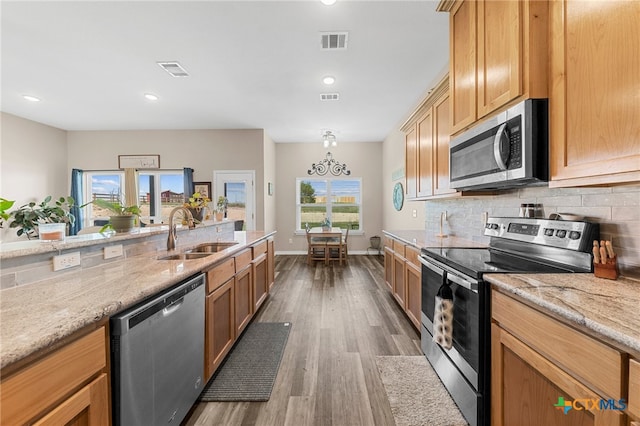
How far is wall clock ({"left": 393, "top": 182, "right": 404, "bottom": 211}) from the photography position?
5.22 metres

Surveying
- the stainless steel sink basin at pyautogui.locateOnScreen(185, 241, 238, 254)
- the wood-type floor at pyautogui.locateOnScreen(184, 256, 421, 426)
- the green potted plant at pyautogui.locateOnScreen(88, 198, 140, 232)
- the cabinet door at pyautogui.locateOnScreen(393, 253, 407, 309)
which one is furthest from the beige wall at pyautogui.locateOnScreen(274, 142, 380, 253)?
the green potted plant at pyautogui.locateOnScreen(88, 198, 140, 232)

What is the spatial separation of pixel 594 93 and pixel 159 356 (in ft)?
7.08

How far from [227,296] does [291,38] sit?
248cm

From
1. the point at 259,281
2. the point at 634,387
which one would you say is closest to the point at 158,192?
the point at 259,281

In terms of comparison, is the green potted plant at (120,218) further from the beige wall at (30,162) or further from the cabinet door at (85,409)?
the beige wall at (30,162)

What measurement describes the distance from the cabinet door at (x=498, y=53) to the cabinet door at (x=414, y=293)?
1440mm

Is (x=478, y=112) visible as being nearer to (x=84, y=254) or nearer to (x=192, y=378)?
(x=192, y=378)

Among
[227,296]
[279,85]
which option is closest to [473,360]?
[227,296]

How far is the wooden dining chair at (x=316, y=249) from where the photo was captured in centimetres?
577

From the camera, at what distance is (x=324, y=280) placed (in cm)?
457

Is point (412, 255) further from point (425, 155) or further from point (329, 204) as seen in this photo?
point (329, 204)

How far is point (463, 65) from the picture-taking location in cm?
189

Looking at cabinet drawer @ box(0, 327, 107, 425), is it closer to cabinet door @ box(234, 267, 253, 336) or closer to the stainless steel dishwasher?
the stainless steel dishwasher

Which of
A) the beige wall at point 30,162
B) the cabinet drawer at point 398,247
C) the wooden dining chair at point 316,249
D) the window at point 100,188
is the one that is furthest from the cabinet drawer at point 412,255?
the beige wall at point 30,162
